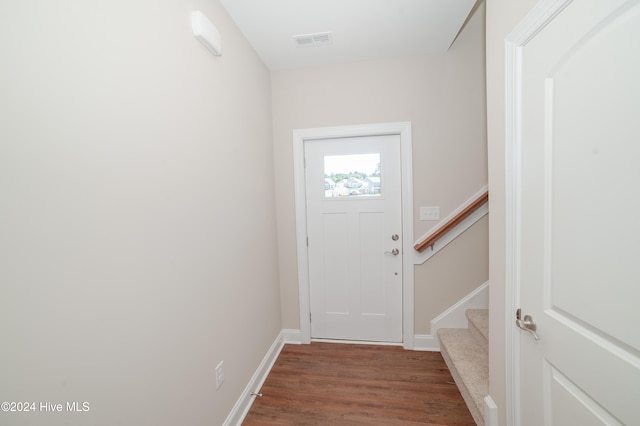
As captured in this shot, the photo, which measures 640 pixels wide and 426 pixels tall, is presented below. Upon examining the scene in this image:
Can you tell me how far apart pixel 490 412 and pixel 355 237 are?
149 cm

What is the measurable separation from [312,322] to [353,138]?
1.90m

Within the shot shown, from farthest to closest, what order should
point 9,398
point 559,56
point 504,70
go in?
point 504,70, point 559,56, point 9,398

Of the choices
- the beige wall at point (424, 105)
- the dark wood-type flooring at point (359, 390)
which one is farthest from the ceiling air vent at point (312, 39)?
the dark wood-type flooring at point (359, 390)

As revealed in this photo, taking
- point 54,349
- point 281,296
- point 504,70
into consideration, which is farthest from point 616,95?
point 281,296

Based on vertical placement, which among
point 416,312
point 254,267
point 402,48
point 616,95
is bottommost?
point 416,312

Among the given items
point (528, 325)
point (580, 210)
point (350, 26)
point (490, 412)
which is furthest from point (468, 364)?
point (350, 26)

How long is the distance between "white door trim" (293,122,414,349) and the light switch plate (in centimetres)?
10

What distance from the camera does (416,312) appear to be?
91.4 inches

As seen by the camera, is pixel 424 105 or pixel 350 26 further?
pixel 424 105

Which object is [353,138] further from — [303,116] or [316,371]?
[316,371]

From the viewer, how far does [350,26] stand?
180 cm

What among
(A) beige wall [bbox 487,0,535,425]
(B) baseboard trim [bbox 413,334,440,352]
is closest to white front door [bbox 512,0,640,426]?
(A) beige wall [bbox 487,0,535,425]

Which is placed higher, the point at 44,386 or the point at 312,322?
the point at 44,386

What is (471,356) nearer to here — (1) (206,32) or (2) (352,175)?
(2) (352,175)
